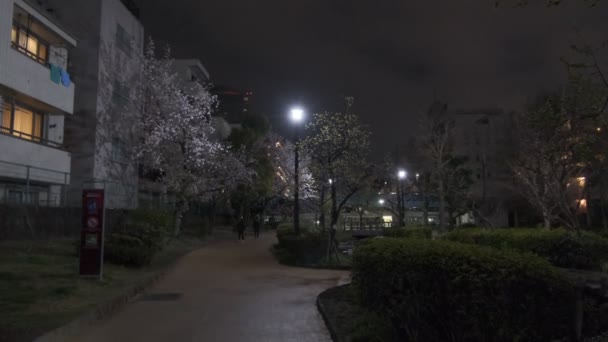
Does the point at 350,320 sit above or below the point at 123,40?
below

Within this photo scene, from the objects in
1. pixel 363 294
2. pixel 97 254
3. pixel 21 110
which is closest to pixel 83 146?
pixel 21 110

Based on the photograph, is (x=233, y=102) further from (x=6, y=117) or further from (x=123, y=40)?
(x=6, y=117)

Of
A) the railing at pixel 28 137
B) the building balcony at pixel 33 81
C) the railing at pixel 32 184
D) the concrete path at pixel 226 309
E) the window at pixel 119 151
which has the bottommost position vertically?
the concrete path at pixel 226 309

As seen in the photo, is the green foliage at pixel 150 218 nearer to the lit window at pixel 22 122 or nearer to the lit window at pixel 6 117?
the lit window at pixel 22 122

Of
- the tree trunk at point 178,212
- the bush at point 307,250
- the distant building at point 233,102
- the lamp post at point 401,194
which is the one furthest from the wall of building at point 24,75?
the distant building at point 233,102

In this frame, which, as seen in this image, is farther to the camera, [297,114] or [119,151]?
[119,151]

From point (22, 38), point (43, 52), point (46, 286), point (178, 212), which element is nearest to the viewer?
point (46, 286)

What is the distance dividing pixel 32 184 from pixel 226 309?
15.2 m

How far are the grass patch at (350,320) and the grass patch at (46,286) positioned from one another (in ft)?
13.0

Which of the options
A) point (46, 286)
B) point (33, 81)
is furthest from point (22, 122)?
point (46, 286)

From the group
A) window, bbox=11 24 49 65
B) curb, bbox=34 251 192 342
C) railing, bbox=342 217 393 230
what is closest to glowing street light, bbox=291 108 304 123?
curb, bbox=34 251 192 342

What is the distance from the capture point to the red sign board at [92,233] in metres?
11.8

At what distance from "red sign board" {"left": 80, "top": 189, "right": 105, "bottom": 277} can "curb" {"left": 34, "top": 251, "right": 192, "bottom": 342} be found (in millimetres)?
1125

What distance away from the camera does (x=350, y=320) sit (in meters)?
8.16
